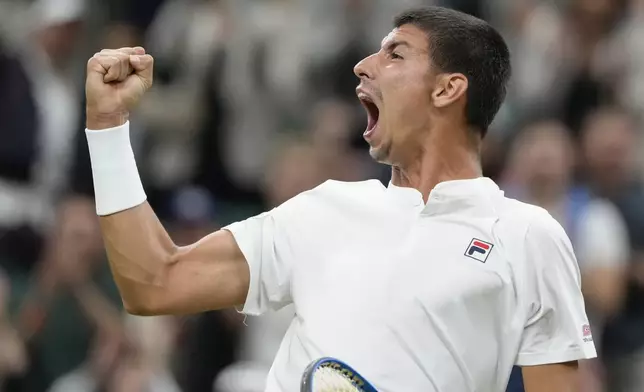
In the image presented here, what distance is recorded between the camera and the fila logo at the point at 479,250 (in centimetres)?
343

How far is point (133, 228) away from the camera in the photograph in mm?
3373

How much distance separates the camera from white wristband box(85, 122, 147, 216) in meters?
3.37

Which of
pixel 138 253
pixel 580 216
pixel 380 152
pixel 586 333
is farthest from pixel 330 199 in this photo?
pixel 580 216

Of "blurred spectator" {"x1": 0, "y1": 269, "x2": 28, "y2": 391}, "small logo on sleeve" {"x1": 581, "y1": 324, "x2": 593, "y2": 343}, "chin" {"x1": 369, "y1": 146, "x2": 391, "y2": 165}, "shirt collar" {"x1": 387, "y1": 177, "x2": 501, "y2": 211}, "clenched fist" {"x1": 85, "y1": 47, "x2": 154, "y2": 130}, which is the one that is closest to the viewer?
"clenched fist" {"x1": 85, "y1": 47, "x2": 154, "y2": 130}

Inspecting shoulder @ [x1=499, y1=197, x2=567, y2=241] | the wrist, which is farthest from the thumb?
shoulder @ [x1=499, y1=197, x2=567, y2=241]

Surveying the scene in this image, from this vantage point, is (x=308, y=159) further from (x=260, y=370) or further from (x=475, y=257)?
(x=475, y=257)

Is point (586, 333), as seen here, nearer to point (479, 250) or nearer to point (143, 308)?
point (479, 250)

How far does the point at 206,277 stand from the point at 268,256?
0.17m

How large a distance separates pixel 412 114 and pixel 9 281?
3.58 meters

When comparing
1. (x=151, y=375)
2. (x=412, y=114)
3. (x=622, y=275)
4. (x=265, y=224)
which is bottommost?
(x=151, y=375)

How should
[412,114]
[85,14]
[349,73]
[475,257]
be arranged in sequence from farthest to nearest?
1. [85,14]
2. [349,73]
3. [412,114]
4. [475,257]

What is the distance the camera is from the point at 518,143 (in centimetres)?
692

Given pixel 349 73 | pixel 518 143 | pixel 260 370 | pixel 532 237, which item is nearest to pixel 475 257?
pixel 532 237

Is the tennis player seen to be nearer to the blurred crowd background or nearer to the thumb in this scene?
the thumb
